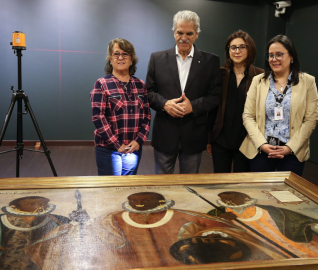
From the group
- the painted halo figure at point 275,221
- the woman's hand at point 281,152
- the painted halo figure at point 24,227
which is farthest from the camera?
the woman's hand at point 281,152

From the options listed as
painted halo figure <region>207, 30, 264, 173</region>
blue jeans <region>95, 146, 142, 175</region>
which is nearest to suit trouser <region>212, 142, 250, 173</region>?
painted halo figure <region>207, 30, 264, 173</region>

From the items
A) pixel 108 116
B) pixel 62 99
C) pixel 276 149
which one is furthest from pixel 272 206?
pixel 62 99

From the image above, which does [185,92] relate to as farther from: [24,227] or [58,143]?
[58,143]

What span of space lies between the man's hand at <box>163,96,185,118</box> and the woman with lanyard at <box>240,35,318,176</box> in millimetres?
498

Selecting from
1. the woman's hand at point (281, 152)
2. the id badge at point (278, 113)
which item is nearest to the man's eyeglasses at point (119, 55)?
the id badge at point (278, 113)

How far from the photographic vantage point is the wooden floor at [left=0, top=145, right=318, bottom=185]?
13.9 ft

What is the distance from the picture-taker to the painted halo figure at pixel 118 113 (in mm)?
2219

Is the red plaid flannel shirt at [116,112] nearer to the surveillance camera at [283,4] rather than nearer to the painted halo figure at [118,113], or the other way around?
the painted halo figure at [118,113]

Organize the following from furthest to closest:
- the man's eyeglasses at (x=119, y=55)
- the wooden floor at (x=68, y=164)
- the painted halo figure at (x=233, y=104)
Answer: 1. the wooden floor at (x=68, y=164)
2. the painted halo figure at (x=233, y=104)
3. the man's eyeglasses at (x=119, y=55)

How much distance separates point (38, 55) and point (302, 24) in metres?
4.61

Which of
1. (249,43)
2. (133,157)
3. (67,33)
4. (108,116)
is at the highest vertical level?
(67,33)

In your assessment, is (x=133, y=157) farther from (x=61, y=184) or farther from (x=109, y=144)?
(x=61, y=184)

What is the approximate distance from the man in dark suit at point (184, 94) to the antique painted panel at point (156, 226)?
3.09 feet

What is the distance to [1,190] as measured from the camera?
138cm
